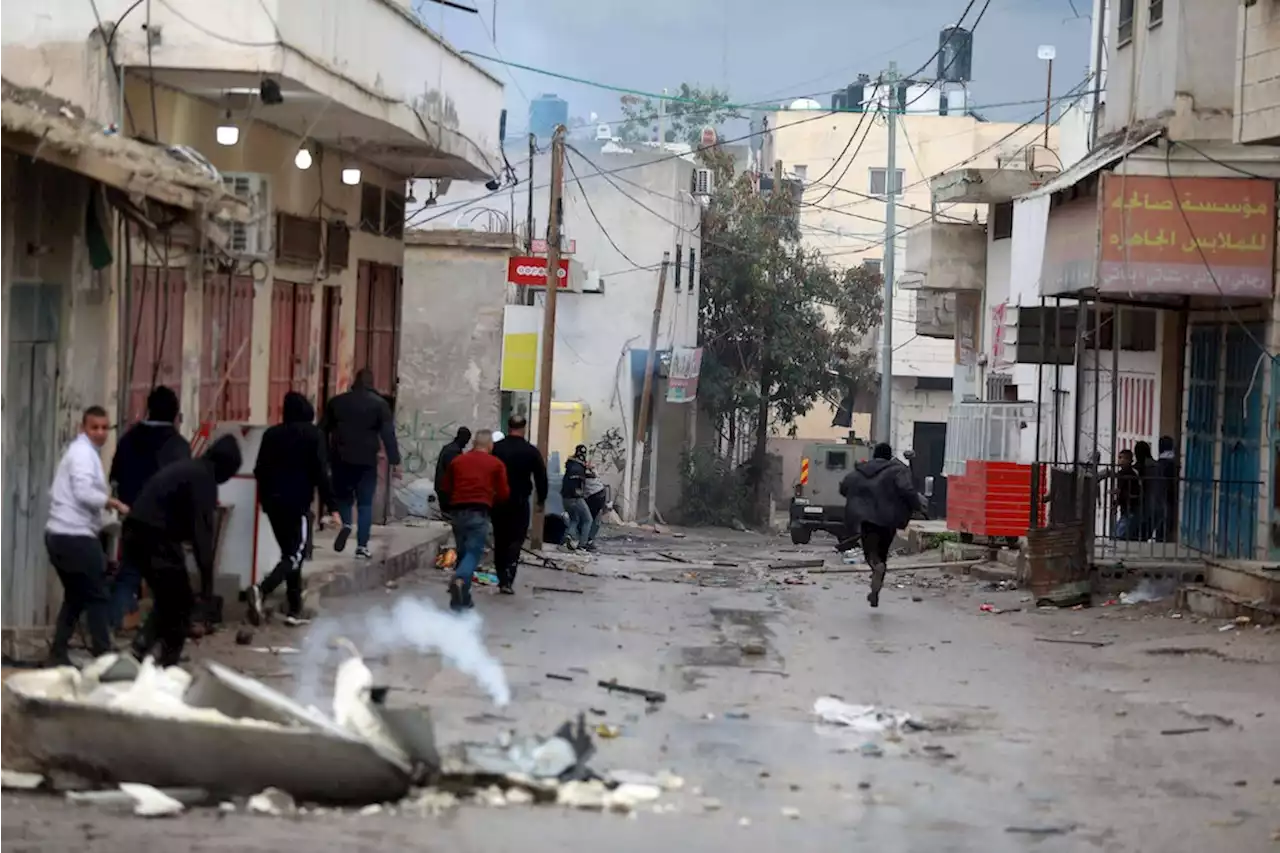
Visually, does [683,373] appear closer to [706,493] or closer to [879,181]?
[706,493]

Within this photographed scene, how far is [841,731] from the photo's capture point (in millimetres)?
10734

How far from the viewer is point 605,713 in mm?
10898

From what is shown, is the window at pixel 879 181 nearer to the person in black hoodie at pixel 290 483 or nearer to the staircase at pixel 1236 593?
the staircase at pixel 1236 593

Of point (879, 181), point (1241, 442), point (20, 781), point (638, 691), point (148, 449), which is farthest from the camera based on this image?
point (879, 181)

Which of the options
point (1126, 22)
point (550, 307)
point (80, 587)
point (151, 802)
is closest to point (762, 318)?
point (550, 307)

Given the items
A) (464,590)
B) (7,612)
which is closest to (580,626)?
(464,590)

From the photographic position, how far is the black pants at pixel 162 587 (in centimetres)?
1057

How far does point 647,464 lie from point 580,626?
30.3m

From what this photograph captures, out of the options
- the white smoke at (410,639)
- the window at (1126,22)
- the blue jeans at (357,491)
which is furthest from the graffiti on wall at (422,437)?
the white smoke at (410,639)

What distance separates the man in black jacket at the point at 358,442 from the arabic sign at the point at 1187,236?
22.6 feet

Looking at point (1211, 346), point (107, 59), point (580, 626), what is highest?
point (107, 59)

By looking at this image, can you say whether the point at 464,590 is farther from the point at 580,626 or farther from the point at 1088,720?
the point at 1088,720

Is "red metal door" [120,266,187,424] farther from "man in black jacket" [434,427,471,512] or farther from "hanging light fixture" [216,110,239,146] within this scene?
"man in black jacket" [434,427,471,512]

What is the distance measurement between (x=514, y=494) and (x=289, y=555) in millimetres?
4412
